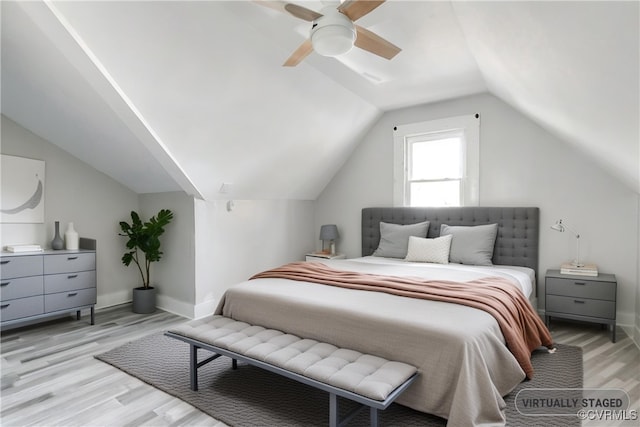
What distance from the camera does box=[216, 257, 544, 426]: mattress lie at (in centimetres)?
189

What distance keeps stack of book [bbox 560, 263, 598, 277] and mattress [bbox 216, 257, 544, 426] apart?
5.53 feet

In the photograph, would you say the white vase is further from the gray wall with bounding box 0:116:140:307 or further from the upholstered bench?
the upholstered bench

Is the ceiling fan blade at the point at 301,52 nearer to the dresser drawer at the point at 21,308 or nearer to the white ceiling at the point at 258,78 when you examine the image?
the white ceiling at the point at 258,78

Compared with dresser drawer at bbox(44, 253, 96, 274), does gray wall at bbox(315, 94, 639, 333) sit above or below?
above

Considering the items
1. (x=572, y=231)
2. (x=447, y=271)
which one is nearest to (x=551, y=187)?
(x=572, y=231)

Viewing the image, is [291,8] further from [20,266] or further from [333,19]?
[20,266]

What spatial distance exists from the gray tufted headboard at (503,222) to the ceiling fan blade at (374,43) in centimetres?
236

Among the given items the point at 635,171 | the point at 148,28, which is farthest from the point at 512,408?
the point at 148,28

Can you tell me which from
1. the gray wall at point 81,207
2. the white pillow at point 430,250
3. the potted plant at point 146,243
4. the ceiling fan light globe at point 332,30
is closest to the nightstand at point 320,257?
the white pillow at point 430,250

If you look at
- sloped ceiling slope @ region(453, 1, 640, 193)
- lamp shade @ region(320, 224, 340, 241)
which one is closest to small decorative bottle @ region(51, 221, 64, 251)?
lamp shade @ region(320, 224, 340, 241)

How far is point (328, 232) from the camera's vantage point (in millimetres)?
5141

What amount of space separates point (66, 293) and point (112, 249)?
2.88ft

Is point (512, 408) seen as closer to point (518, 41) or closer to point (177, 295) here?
point (518, 41)

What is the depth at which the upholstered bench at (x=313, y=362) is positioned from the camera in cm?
172
